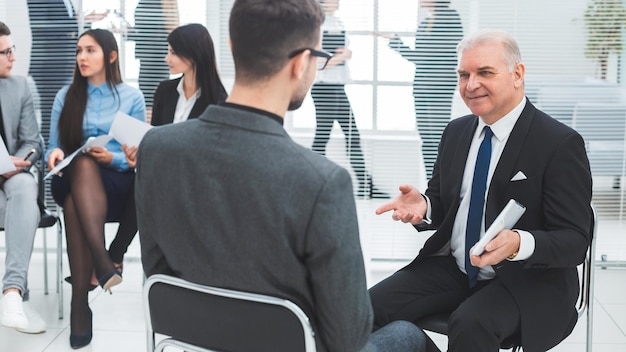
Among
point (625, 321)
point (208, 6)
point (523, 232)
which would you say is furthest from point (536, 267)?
point (208, 6)

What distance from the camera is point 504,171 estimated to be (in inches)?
90.1

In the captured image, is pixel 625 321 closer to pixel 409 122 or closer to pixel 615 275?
pixel 615 275

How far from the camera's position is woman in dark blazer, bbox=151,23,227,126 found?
3605mm

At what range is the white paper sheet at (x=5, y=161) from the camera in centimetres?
330

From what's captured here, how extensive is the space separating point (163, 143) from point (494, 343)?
1.06 meters

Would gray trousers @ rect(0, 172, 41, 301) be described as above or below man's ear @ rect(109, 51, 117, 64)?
below

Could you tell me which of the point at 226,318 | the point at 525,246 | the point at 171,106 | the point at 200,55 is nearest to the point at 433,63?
the point at 200,55

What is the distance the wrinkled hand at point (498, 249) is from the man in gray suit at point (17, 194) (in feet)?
6.09

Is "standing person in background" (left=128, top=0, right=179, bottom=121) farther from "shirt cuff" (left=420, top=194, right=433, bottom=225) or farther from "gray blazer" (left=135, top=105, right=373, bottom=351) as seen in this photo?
"gray blazer" (left=135, top=105, right=373, bottom=351)

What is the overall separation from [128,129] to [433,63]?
69.3 inches

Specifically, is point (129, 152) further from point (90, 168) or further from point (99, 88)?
point (99, 88)

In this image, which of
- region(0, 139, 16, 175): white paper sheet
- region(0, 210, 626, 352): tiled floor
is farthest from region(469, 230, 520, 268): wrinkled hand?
region(0, 139, 16, 175): white paper sheet

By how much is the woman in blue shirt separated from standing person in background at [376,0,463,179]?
146 centimetres

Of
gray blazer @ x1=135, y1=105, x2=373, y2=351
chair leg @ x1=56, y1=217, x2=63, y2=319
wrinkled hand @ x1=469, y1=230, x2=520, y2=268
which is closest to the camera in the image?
gray blazer @ x1=135, y1=105, x2=373, y2=351
